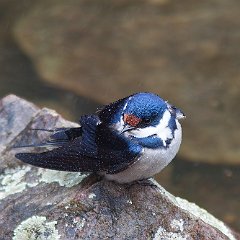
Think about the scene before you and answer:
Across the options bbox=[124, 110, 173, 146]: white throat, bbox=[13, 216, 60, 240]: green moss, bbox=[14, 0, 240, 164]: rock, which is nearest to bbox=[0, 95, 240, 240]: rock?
bbox=[13, 216, 60, 240]: green moss

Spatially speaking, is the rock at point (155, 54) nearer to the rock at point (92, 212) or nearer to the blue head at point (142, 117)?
the rock at point (92, 212)

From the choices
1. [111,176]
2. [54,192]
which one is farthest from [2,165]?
[111,176]

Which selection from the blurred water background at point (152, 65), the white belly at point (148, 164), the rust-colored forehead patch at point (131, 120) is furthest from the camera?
the blurred water background at point (152, 65)

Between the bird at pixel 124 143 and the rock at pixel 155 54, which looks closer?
the bird at pixel 124 143

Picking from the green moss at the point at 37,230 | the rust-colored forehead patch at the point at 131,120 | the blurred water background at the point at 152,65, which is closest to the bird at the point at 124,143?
the rust-colored forehead patch at the point at 131,120

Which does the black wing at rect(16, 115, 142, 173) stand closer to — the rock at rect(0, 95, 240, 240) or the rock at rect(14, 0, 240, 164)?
→ the rock at rect(0, 95, 240, 240)

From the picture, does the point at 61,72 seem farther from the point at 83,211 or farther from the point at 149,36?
the point at 83,211

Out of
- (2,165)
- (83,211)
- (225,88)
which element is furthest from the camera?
(225,88)
